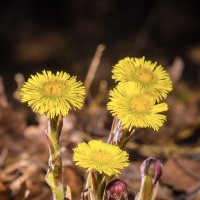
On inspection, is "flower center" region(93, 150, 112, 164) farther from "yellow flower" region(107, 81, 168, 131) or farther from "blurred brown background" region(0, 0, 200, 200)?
"blurred brown background" region(0, 0, 200, 200)

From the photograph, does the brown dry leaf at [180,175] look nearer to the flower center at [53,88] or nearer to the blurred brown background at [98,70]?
the blurred brown background at [98,70]

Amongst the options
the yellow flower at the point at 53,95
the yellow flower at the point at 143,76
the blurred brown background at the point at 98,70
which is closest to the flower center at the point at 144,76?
the yellow flower at the point at 143,76

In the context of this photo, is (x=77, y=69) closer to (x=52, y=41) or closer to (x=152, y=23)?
(x=52, y=41)

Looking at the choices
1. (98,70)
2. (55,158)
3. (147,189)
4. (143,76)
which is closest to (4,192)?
(55,158)

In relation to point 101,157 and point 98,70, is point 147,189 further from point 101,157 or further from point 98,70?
point 98,70

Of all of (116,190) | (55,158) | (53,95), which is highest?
(53,95)
